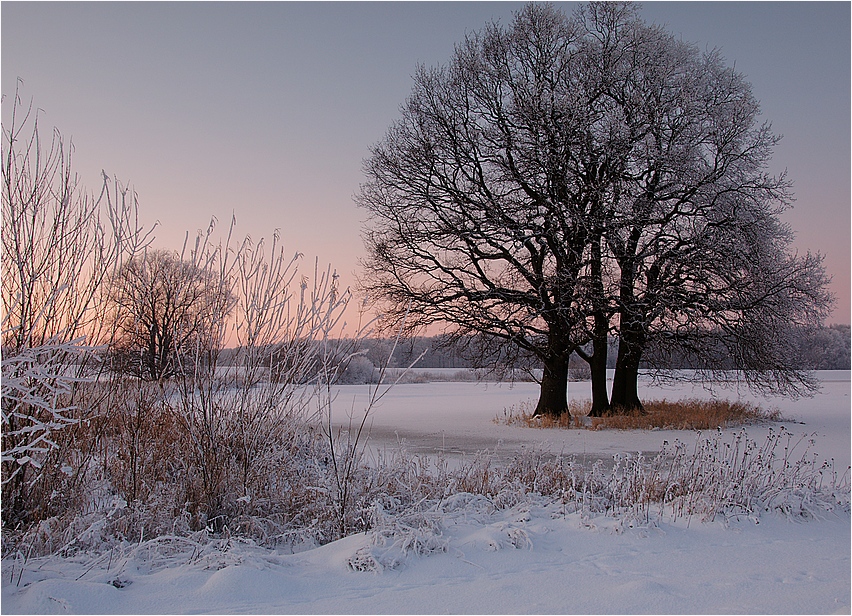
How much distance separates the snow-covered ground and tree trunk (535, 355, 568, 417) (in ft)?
32.3

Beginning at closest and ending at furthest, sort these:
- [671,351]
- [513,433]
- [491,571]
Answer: [491,571]
[513,433]
[671,351]

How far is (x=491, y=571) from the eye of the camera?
3910 mm

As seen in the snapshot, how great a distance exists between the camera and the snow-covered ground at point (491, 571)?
132 inches

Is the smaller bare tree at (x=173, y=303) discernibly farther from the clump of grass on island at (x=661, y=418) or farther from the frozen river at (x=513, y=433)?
the clump of grass on island at (x=661, y=418)

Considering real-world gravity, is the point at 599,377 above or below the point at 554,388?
above

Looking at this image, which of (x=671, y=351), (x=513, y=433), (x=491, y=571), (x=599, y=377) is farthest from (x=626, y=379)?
(x=491, y=571)

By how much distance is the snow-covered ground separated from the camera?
11.0 ft

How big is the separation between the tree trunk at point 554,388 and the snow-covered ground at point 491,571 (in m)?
9.83

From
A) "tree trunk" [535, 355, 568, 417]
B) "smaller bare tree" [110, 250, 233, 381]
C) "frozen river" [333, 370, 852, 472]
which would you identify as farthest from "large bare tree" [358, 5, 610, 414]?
"smaller bare tree" [110, 250, 233, 381]

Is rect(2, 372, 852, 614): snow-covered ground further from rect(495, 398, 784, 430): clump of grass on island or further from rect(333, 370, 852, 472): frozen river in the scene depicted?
rect(495, 398, 784, 430): clump of grass on island

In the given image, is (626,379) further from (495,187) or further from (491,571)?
(491,571)

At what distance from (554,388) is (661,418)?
2.43m

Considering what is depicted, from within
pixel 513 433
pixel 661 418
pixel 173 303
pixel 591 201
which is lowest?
pixel 513 433

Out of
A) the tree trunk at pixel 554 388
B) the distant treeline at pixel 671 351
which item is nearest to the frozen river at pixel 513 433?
the distant treeline at pixel 671 351
